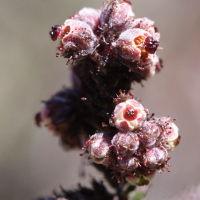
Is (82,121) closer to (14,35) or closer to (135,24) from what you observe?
(135,24)

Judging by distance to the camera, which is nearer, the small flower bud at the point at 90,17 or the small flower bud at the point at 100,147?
the small flower bud at the point at 100,147

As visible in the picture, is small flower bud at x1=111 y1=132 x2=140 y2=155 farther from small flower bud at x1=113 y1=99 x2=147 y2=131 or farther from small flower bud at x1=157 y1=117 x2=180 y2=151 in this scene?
small flower bud at x1=157 y1=117 x2=180 y2=151

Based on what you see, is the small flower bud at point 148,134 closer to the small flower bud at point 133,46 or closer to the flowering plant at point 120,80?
the flowering plant at point 120,80

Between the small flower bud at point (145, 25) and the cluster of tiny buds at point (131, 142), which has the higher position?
the small flower bud at point (145, 25)

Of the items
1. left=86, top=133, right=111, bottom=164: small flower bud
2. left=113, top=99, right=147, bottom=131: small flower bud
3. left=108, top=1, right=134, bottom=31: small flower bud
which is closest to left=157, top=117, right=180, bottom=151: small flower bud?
left=113, top=99, right=147, bottom=131: small flower bud

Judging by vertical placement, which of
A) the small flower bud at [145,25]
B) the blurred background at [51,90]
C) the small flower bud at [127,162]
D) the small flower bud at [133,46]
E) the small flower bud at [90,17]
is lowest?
the small flower bud at [127,162]

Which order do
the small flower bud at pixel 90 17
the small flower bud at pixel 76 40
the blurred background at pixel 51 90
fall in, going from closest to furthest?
the small flower bud at pixel 76 40 → the small flower bud at pixel 90 17 → the blurred background at pixel 51 90

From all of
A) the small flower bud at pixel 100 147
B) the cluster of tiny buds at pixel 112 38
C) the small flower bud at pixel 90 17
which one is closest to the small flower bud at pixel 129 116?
the small flower bud at pixel 100 147

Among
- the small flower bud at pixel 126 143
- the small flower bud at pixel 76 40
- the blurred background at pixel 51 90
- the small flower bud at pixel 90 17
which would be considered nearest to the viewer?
the small flower bud at pixel 126 143
